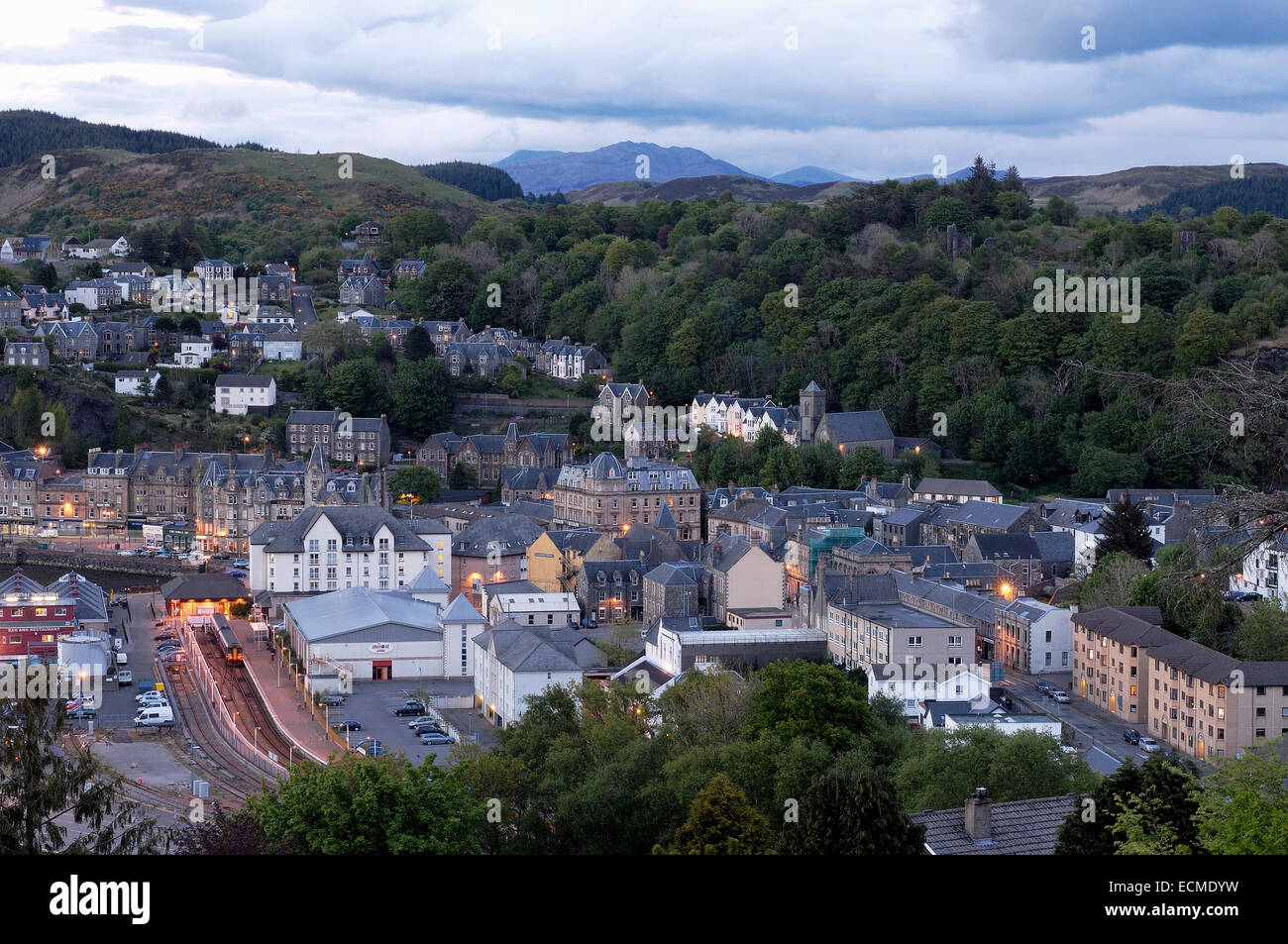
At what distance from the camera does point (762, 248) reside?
68.8 m

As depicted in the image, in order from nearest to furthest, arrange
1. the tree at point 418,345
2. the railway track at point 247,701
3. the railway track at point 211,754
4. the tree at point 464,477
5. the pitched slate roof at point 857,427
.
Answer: the railway track at point 211,754
the railway track at point 247,701
the pitched slate roof at point 857,427
the tree at point 464,477
the tree at point 418,345

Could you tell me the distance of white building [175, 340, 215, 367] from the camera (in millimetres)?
62969

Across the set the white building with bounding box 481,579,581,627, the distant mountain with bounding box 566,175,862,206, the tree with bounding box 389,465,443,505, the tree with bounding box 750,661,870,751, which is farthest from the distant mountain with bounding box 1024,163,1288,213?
the tree with bounding box 750,661,870,751

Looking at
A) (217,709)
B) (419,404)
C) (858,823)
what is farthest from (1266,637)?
(419,404)

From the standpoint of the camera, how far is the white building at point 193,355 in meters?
63.0

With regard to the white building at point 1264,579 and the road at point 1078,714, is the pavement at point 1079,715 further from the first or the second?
the white building at point 1264,579

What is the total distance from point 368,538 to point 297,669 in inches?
334

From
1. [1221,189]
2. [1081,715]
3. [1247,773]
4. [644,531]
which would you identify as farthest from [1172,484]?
[1221,189]

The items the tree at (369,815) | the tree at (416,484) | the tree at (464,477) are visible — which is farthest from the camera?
the tree at (464,477)

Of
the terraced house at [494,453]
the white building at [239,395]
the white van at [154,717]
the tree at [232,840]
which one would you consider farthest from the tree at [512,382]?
the tree at [232,840]

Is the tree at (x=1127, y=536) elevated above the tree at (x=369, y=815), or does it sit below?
below

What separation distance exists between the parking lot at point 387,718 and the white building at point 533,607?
3.64 m

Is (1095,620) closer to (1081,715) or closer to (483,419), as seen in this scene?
(1081,715)

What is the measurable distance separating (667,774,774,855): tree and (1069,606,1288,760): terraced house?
39.9 ft
